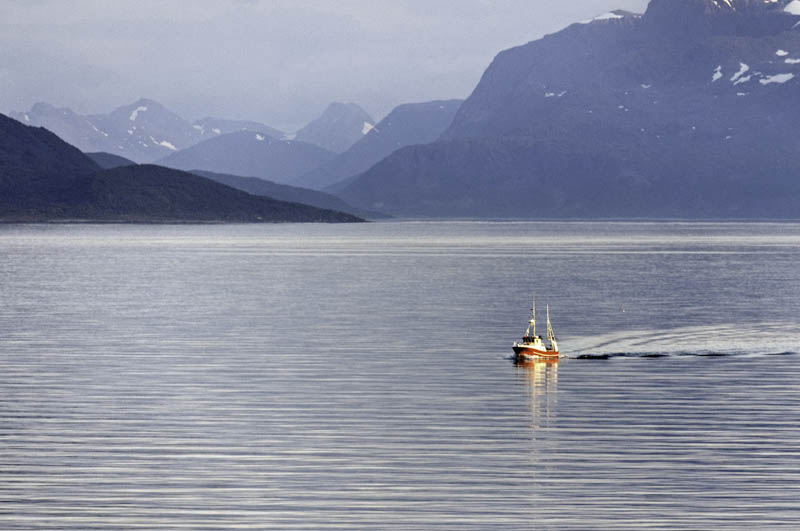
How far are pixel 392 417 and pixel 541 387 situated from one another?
38.2 feet

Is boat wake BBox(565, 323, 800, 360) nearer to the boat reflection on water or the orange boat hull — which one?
the orange boat hull

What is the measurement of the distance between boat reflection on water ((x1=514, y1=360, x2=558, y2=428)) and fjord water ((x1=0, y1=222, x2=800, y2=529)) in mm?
174

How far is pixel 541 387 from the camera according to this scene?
56.0m

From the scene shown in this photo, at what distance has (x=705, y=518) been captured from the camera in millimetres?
31047

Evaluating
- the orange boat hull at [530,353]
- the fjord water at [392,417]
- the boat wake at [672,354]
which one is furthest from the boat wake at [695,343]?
the orange boat hull at [530,353]

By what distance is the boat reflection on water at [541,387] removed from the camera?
47219 mm

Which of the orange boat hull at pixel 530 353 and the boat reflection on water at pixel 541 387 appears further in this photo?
the orange boat hull at pixel 530 353

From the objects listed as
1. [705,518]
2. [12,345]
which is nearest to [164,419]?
[705,518]

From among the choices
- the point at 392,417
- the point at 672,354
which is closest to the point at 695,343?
the point at 672,354

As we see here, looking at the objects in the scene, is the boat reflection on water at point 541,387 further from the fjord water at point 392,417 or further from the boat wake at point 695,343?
the boat wake at point 695,343

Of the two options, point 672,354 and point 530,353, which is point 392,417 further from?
point 672,354

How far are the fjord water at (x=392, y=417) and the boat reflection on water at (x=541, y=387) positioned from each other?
0.17m

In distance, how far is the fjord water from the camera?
32406 mm

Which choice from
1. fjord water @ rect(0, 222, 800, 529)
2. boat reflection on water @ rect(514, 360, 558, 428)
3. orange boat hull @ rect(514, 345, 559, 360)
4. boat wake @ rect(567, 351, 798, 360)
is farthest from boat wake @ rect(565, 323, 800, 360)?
boat reflection on water @ rect(514, 360, 558, 428)
